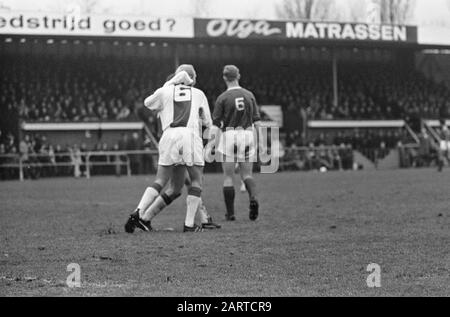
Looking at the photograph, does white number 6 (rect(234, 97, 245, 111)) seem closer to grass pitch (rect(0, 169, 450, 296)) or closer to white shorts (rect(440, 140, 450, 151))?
grass pitch (rect(0, 169, 450, 296))

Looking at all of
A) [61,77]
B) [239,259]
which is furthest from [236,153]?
[61,77]

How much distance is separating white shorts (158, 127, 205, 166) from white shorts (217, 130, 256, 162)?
1.82m

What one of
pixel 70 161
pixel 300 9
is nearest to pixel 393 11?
pixel 300 9

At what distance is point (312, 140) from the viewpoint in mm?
38156

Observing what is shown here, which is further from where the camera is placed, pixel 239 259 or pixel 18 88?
pixel 18 88

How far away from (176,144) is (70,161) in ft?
75.6

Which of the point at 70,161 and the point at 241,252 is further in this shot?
the point at 70,161

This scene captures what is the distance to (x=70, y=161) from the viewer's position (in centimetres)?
3219

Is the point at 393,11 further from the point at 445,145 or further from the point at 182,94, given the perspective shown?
the point at 182,94

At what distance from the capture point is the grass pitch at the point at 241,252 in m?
5.78

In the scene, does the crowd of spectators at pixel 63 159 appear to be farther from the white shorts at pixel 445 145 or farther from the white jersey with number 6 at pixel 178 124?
the white jersey with number 6 at pixel 178 124

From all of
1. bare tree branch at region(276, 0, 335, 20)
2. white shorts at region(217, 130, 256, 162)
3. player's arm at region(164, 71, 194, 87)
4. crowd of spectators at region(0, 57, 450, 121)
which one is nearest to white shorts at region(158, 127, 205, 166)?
player's arm at region(164, 71, 194, 87)
